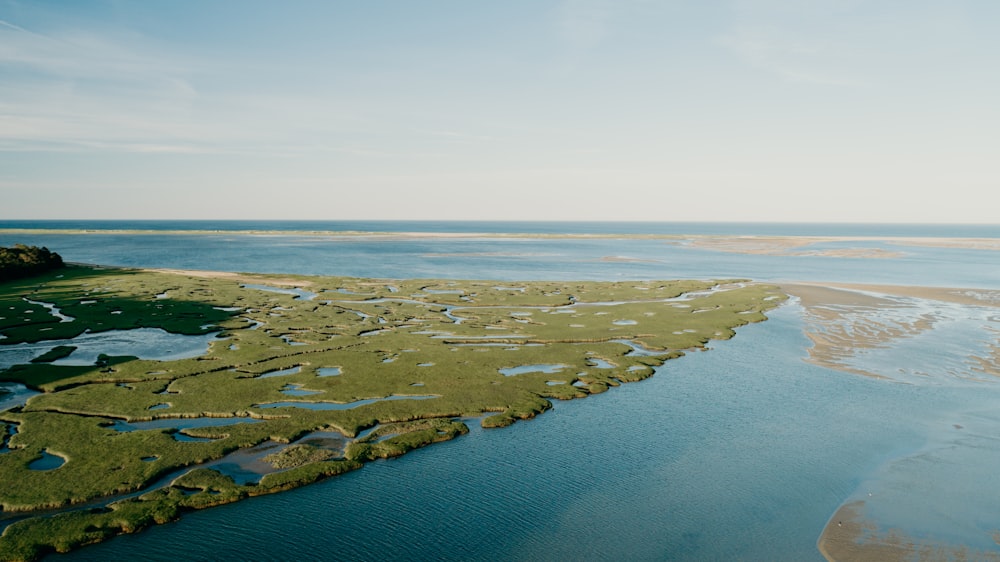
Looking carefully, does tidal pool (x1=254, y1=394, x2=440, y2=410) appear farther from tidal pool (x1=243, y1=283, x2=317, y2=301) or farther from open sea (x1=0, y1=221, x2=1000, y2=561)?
tidal pool (x1=243, y1=283, x2=317, y2=301)

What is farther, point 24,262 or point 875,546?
point 24,262

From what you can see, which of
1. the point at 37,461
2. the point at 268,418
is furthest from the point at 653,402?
the point at 37,461

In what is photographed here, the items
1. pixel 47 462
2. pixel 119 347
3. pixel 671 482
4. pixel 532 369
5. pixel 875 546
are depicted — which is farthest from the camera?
pixel 119 347

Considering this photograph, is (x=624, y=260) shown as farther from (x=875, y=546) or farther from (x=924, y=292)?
(x=875, y=546)

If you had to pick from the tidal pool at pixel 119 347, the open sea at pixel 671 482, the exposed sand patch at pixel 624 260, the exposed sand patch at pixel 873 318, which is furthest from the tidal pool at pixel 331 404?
the exposed sand patch at pixel 624 260

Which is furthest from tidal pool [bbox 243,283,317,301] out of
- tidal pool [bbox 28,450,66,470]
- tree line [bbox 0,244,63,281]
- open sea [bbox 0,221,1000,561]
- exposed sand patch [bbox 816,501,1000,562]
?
exposed sand patch [bbox 816,501,1000,562]

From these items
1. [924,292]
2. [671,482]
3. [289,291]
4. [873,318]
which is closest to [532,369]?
[671,482]

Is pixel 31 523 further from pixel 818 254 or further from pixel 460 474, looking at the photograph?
pixel 818 254
